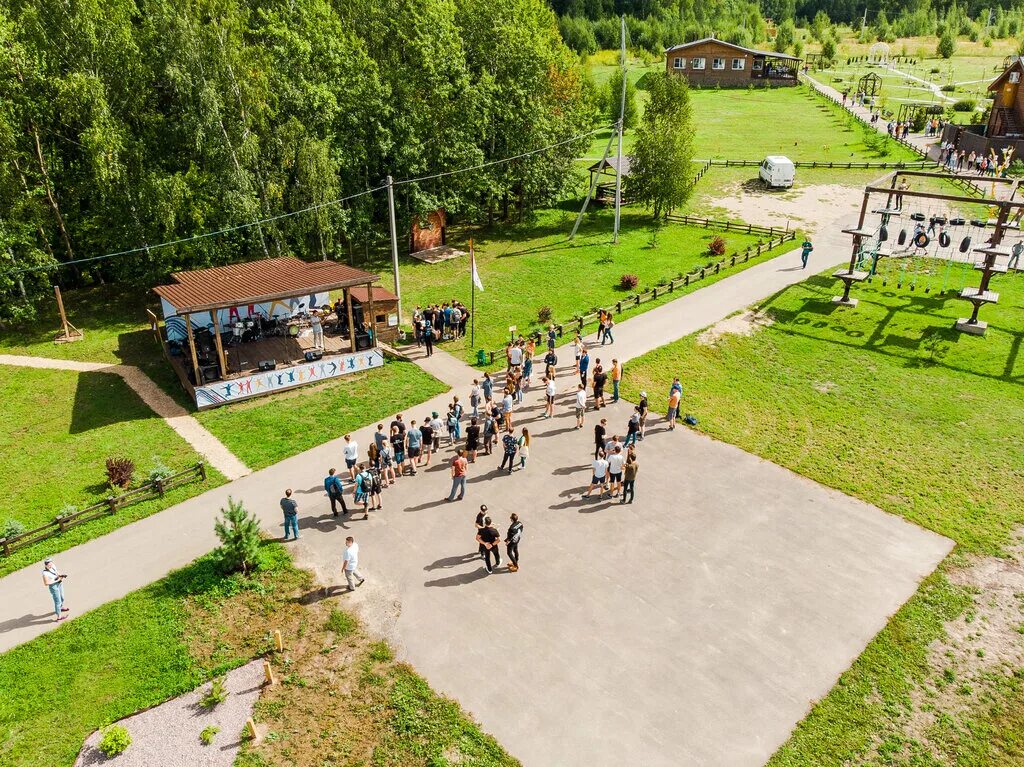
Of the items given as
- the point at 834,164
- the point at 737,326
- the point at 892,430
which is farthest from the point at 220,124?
the point at 834,164

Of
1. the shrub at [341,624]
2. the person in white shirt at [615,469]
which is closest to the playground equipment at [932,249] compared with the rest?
the person in white shirt at [615,469]

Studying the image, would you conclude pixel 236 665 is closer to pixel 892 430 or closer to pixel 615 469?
pixel 615 469

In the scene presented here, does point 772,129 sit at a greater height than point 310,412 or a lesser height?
greater

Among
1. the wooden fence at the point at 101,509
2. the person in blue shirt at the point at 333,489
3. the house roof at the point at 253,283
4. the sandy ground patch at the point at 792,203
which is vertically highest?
the house roof at the point at 253,283

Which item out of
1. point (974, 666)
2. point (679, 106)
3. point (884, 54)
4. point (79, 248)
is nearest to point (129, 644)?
point (974, 666)

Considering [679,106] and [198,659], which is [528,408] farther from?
[679,106]

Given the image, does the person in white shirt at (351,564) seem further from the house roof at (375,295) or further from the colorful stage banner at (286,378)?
the house roof at (375,295)
